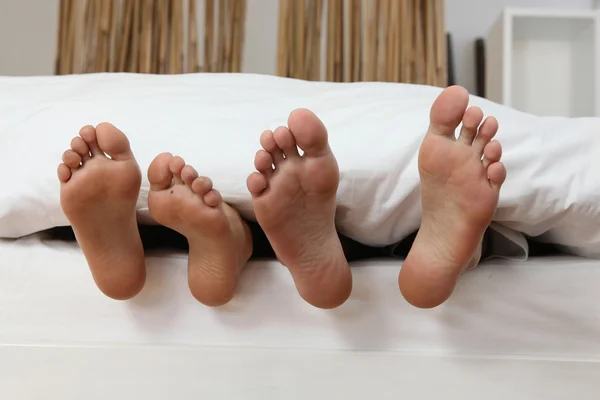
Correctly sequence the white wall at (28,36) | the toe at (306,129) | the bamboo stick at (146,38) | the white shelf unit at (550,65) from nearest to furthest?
the toe at (306,129), the white shelf unit at (550,65), the bamboo stick at (146,38), the white wall at (28,36)

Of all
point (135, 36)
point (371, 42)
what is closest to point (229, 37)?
point (135, 36)

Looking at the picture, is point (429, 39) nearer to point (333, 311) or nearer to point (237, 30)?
point (237, 30)

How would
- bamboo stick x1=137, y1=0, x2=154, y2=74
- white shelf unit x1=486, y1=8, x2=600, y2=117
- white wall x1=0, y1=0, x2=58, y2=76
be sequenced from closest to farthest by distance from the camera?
white shelf unit x1=486, y1=8, x2=600, y2=117 → bamboo stick x1=137, y1=0, x2=154, y2=74 → white wall x1=0, y1=0, x2=58, y2=76

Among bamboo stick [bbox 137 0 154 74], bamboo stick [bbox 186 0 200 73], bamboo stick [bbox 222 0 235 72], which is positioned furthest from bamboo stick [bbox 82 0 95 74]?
bamboo stick [bbox 222 0 235 72]

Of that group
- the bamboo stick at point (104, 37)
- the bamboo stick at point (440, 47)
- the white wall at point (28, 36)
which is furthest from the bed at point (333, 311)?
the white wall at point (28, 36)

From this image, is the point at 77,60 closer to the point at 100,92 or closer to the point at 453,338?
the point at 100,92

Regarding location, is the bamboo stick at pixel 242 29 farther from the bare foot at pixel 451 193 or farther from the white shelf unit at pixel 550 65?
the bare foot at pixel 451 193

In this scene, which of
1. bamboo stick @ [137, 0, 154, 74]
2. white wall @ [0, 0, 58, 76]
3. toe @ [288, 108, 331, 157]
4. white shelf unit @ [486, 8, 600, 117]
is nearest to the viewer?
toe @ [288, 108, 331, 157]

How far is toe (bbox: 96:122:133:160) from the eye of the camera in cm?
52

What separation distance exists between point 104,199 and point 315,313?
225mm

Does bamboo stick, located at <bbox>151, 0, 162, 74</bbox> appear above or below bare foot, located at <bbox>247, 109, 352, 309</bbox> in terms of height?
above

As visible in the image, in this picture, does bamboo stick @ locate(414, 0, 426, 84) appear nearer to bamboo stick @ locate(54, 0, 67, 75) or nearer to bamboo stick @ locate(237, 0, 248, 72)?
bamboo stick @ locate(237, 0, 248, 72)

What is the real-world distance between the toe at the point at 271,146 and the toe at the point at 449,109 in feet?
0.45

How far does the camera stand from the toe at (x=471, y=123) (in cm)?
51
